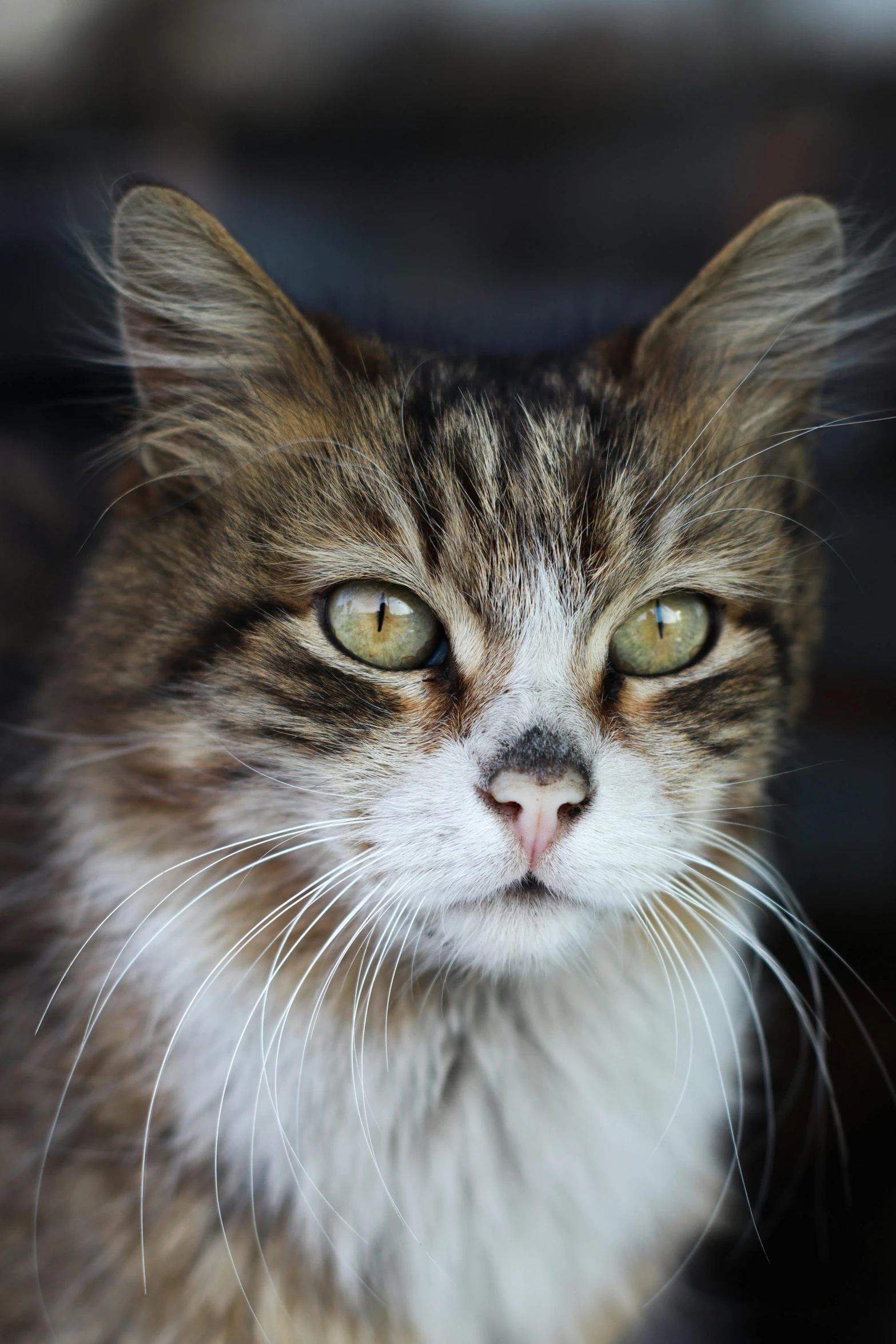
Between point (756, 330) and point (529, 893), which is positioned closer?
point (529, 893)

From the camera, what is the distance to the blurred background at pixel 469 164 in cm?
66

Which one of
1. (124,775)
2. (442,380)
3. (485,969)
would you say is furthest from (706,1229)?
(442,380)

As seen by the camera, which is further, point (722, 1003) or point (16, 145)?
point (722, 1003)

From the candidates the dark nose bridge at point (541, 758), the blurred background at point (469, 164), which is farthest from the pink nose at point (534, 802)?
the blurred background at point (469, 164)

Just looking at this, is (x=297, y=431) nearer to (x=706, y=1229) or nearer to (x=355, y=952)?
(x=355, y=952)

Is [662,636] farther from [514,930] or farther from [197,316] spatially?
[197,316]

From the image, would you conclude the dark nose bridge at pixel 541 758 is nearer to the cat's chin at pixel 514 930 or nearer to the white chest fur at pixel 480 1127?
the cat's chin at pixel 514 930

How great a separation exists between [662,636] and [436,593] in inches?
6.4

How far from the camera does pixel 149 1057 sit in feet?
2.25

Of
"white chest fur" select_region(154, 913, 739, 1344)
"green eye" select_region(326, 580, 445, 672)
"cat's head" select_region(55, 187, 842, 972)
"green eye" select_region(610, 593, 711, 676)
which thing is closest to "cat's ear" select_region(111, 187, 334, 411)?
"cat's head" select_region(55, 187, 842, 972)

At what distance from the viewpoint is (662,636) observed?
0.64m

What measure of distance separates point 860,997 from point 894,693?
0.86 ft

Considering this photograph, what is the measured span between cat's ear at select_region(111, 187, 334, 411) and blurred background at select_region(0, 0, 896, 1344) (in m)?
0.03

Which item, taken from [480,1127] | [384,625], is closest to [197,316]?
[384,625]
